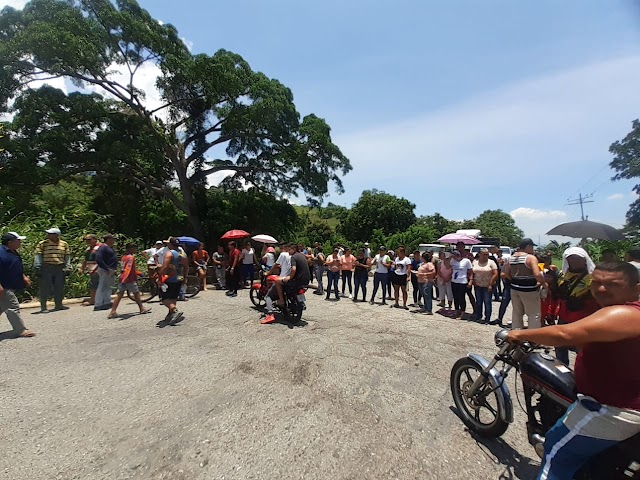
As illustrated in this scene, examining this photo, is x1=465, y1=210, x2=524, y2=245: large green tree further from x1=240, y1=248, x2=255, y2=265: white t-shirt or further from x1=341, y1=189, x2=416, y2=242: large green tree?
x1=240, y1=248, x2=255, y2=265: white t-shirt

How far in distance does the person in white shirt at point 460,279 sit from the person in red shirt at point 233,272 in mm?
6232

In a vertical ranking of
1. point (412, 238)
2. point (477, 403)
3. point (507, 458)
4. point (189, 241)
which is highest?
point (412, 238)

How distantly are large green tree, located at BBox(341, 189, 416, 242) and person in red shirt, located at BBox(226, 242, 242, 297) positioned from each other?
25.3 m

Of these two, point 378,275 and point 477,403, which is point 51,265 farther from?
point 477,403

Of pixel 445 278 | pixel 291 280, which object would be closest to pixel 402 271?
pixel 445 278

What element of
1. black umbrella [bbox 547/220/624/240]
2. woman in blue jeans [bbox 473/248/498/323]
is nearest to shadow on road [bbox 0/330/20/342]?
woman in blue jeans [bbox 473/248/498/323]

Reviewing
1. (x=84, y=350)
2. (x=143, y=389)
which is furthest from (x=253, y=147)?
(x=143, y=389)

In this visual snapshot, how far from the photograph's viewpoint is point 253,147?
19.0 m

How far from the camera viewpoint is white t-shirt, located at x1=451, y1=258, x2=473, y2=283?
7863 millimetres

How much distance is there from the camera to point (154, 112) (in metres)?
17.6

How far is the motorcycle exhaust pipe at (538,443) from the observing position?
2.35 m

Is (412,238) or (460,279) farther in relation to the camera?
(412,238)

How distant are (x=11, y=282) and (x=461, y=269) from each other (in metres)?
8.61

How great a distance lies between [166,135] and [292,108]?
21.7 ft
